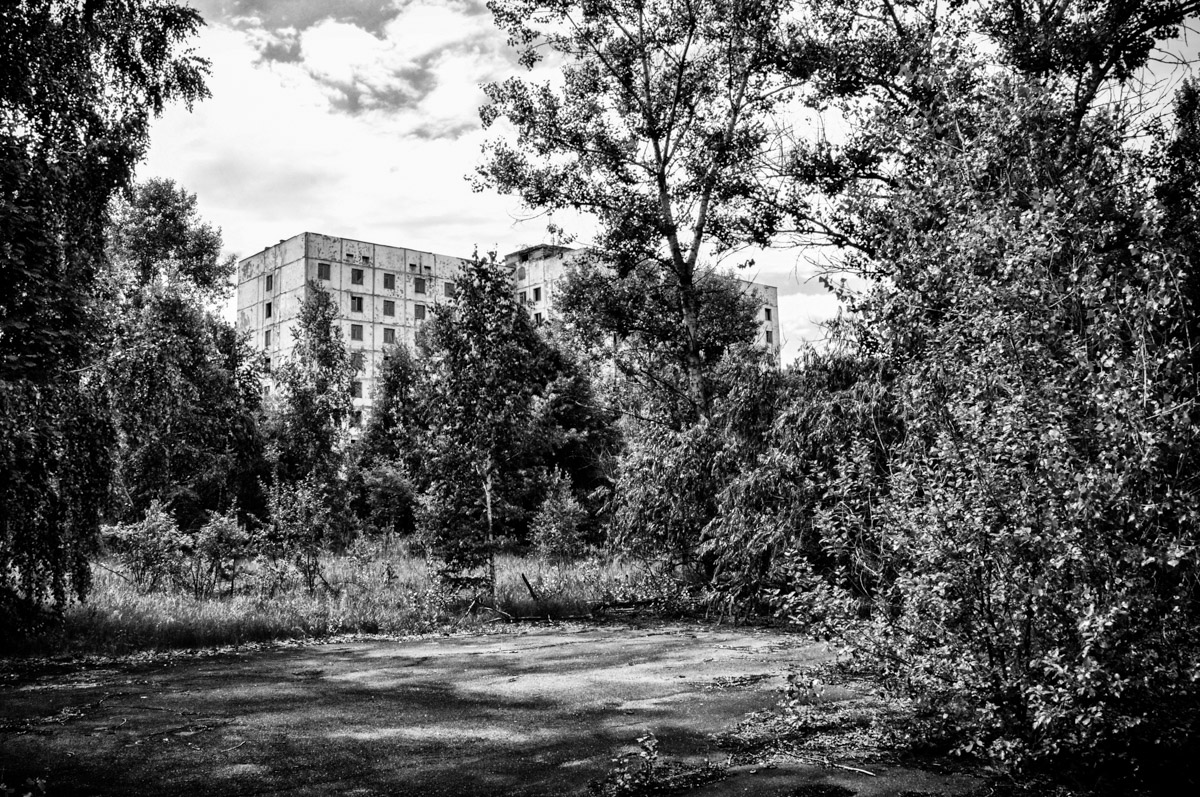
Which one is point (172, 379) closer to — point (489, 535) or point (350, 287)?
point (489, 535)

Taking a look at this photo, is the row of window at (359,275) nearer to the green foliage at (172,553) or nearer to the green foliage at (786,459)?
the green foliage at (172,553)

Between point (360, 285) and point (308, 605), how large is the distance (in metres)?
50.4

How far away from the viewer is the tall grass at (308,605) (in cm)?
1262

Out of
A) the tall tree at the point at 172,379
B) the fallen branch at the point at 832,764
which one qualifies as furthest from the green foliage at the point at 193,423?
the fallen branch at the point at 832,764

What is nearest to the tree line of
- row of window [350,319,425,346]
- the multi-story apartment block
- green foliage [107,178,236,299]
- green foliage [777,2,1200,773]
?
green foliage [777,2,1200,773]

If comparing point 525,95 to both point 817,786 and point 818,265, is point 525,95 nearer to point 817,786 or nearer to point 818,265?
point 818,265

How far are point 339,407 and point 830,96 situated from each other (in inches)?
584

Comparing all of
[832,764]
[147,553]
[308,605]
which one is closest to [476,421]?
[308,605]

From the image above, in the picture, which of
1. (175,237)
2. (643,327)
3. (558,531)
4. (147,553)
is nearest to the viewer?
(147,553)

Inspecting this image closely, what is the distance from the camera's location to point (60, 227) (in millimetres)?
11133

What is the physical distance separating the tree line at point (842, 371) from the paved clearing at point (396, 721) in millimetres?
1270

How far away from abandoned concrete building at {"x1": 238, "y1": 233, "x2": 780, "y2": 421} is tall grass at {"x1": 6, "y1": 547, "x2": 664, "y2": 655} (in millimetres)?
39943

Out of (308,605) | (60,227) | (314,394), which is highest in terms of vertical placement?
(60,227)

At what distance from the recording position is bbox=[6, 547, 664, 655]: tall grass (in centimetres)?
1262
